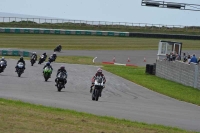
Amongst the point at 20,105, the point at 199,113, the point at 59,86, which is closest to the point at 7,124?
the point at 20,105

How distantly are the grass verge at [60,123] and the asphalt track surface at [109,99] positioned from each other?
60.2 inches

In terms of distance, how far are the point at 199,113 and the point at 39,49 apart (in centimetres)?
4903

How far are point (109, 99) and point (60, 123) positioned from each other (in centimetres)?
1129

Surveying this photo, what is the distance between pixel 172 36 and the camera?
81.6 meters

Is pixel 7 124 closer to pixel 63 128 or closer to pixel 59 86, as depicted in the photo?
pixel 63 128

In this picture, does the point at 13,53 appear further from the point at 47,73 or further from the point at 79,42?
the point at 47,73

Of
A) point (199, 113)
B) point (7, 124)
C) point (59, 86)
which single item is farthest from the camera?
point (59, 86)

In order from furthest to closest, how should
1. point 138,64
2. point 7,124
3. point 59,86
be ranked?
point 138,64 < point 59,86 < point 7,124

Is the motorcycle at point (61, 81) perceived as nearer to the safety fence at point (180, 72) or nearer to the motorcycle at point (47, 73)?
the motorcycle at point (47, 73)

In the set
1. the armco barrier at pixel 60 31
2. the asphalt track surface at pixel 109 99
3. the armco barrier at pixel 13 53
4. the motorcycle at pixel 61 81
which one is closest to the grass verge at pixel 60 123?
the asphalt track surface at pixel 109 99

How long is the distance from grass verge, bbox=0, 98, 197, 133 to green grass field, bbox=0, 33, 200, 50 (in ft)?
176

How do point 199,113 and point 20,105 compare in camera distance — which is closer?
point 20,105

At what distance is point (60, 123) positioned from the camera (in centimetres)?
1284

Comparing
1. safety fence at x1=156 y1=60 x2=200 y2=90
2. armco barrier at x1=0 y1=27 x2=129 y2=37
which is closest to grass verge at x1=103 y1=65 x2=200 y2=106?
safety fence at x1=156 y1=60 x2=200 y2=90
